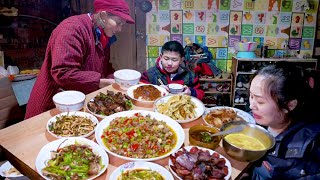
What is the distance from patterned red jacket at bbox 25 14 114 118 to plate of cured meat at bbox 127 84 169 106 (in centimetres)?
39

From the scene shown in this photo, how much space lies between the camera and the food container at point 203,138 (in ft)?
5.88

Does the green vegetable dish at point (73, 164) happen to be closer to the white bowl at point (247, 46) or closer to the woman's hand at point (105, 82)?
the woman's hand at point (105, 82)

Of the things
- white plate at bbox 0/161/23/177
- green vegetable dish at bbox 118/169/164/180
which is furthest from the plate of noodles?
white plate at bbox 0/161/23/177

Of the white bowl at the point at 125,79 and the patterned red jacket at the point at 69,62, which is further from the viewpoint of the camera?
the white bowl at the point at 125,79

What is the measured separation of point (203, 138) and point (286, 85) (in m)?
0.70

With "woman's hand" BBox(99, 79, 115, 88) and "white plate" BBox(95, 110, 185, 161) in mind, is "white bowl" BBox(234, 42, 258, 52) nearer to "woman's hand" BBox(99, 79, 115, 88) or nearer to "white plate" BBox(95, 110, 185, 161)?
"woman's hand" BBox(99, 79, 115, 88)

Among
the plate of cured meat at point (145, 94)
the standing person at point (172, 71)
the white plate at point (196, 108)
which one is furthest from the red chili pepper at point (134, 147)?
the standing person at point (172, 71)

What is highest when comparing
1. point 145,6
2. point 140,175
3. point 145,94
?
point 145,6

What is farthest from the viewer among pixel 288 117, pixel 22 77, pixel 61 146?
pixel 22 77

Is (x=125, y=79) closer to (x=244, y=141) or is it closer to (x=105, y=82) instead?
(x=105, y=82)

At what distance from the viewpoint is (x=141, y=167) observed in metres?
1.60

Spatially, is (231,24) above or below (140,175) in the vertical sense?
above

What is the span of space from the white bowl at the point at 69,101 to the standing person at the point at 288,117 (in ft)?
4.66

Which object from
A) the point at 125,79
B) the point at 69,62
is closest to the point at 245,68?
the point at 125,79
